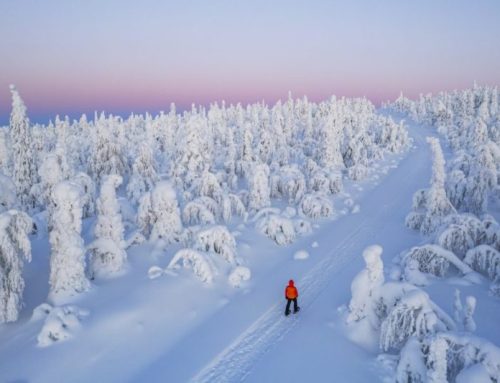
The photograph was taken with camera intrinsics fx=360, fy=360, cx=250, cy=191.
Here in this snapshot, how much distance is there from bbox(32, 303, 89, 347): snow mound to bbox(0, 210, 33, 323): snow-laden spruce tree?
167 cm

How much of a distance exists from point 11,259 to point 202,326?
6752 mm

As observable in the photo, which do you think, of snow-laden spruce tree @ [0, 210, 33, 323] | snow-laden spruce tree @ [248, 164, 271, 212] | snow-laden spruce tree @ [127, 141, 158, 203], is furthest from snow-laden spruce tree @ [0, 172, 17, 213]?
snow-laden spruce tree @ [127, 141, 158, 203]

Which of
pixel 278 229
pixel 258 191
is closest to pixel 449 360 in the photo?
pixel 278 229

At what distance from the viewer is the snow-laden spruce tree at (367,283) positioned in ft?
36.6

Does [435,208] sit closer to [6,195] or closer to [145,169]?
[6,195]

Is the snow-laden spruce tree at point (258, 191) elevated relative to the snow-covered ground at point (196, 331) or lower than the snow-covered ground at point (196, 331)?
elevated

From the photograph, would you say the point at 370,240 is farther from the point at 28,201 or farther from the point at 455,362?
the point at 28,201

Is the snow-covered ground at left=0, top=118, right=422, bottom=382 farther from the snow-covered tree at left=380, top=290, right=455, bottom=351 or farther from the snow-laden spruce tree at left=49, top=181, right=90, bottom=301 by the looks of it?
the snow-covered tree at left=380, top=290, right=455, bottom=351

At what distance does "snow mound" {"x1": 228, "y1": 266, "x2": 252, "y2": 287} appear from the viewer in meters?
14.9

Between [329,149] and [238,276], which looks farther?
[329,149]

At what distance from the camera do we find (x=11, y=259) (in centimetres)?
1199

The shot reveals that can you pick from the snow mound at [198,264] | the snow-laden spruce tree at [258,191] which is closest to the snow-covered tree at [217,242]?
the snow mound at [198,264]

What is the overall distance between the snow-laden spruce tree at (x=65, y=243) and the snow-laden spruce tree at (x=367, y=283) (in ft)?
31.9

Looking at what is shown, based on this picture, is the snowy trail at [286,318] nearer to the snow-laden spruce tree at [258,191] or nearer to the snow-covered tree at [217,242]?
the snow-covered tree at [217,242]
